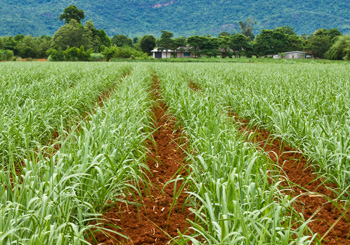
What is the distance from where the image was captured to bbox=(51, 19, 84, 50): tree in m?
64.3

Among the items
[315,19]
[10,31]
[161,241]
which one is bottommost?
[161,241]

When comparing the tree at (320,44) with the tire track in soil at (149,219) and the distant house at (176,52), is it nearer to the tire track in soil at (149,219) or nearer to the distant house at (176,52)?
the distant house at (176,52)

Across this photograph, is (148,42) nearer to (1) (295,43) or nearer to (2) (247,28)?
(1) (295,43)

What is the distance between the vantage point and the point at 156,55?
76.9m

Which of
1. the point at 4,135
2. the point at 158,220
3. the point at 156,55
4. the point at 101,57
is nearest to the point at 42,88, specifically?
the point at 4,135

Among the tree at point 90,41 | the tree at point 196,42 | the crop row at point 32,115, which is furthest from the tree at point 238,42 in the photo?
the crop row at point 32,115

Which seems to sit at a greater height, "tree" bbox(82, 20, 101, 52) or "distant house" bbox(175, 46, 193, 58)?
"tree" bbox(82, 20, 101, 52)

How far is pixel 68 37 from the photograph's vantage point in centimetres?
6406

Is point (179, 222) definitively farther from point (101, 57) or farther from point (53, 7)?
point (53, 7)

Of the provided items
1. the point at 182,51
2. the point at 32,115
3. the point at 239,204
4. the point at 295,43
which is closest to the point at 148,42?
the point at 182,51

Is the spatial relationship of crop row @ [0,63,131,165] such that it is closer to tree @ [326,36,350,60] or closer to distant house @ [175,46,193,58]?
tree @ [326,36,350,60]

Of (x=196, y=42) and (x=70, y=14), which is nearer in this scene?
(x=196, y=42)

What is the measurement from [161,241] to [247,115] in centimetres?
347

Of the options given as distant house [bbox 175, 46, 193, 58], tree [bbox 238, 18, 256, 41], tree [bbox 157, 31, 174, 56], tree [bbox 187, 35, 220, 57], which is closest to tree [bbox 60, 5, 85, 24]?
tree [bbox 157, 31, 174, 56]
